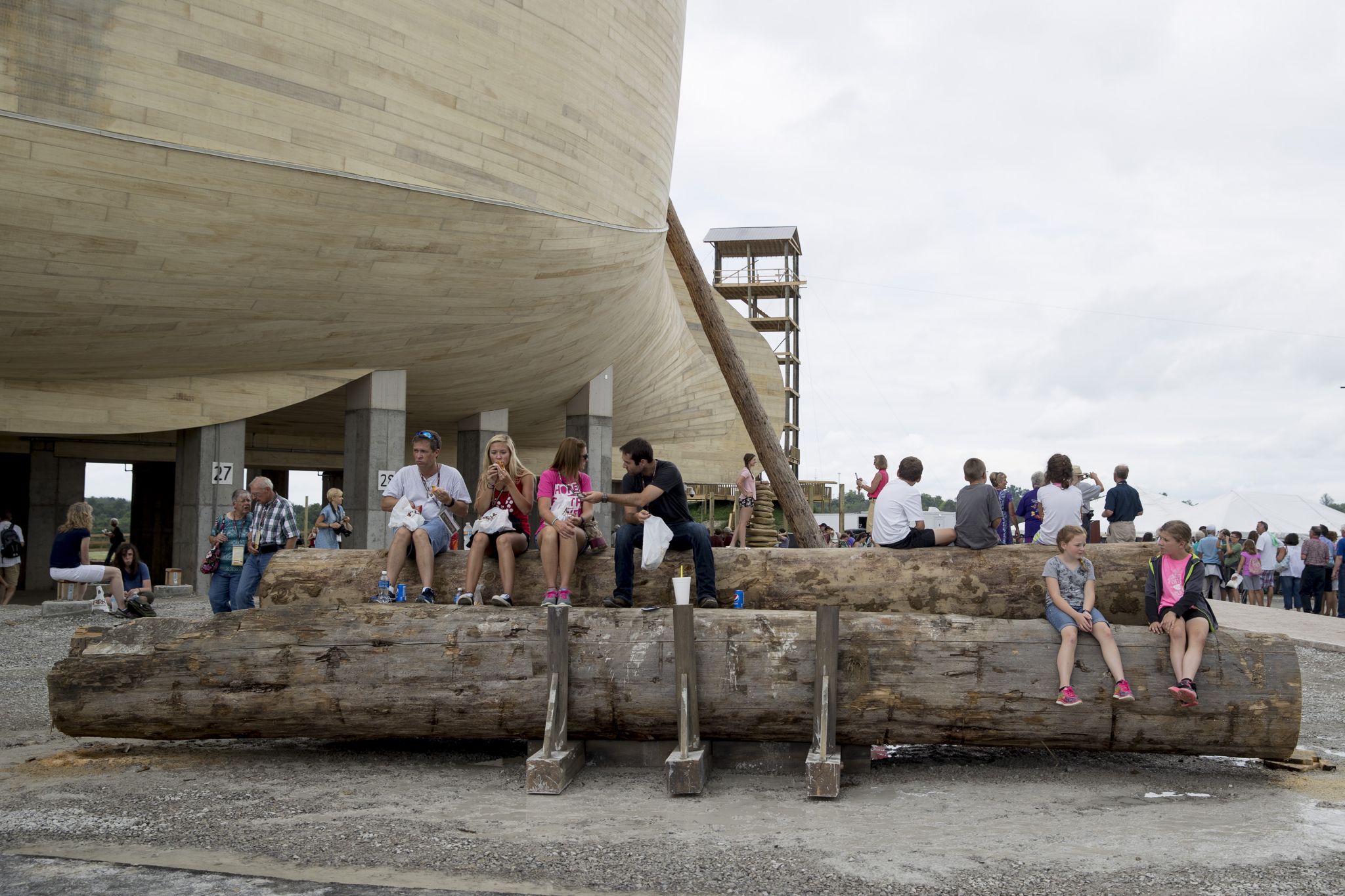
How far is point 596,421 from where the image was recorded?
77.2 ft

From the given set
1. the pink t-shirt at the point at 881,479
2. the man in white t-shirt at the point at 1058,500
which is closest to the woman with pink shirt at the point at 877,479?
the pink t-shirt at the point at 881,479

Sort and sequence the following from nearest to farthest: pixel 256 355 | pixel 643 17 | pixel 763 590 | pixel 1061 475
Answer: pixel 763 590, pixel 1061 475, pixel 256 355, pixel 643 17

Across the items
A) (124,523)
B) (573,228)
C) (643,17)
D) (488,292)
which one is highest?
(643,17)

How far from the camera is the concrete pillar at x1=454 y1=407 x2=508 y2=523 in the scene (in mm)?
22531

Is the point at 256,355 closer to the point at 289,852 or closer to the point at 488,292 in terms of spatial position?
the point at 488,292

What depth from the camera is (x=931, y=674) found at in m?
5.73

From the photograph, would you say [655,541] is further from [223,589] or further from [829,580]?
[223,589]

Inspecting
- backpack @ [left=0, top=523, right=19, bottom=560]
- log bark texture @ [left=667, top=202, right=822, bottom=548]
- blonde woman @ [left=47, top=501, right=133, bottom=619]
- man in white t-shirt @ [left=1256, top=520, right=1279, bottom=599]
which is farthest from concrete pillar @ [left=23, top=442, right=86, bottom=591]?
man in white t-shirt @ [left=1256, top=520, right=1279, bottom=599]

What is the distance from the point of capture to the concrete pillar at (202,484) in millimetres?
16406

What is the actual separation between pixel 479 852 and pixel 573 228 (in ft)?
41.6

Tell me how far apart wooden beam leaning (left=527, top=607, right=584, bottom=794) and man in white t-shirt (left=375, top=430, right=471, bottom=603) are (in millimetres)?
1401

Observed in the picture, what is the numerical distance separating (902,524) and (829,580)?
0.68 meters

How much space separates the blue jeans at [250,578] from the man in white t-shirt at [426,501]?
172 cm

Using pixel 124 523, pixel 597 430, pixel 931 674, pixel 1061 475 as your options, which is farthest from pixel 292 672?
pixel 124 523
